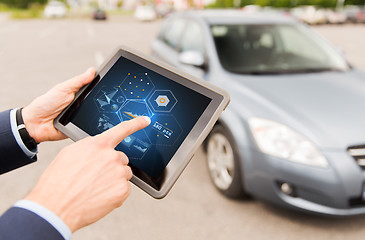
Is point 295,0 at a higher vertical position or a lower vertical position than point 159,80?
lower

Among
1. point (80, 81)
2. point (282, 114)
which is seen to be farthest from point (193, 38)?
point (80, 81)

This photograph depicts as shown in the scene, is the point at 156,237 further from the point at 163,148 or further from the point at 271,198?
the point at 163,148

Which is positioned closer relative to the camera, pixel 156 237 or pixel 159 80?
pixel 159 80

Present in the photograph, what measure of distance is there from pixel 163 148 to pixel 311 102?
168 centimetres

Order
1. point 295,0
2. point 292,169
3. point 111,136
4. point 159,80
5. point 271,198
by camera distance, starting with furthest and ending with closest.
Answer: point 295,0 < point 271,198 < point 292,169 < point 159,80 < point 111,136

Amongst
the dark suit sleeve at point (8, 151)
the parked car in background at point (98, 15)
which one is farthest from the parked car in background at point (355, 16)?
the dark suit sleeve at point (8, 151)

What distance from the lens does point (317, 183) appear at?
6.91ft

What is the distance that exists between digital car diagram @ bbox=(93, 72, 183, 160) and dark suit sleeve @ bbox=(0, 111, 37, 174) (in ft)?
1.26

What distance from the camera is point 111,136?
1.01m

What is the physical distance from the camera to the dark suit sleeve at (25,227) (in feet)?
2.65

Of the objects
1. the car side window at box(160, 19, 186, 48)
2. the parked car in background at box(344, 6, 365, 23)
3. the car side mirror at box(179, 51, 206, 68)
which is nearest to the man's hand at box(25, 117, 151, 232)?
the car side mirror at box(179, 51, 206, 68)

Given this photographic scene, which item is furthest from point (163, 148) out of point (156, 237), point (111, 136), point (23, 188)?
point (23, 188)

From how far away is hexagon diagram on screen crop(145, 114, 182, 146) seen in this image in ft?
4.12

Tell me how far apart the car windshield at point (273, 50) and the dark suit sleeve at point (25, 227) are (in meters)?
2.46
